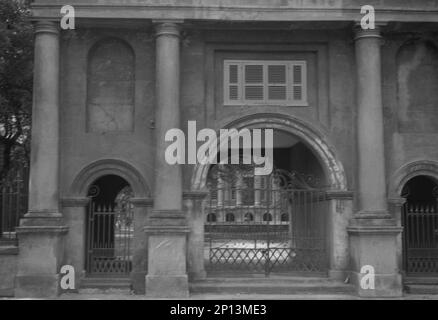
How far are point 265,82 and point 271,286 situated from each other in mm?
5058

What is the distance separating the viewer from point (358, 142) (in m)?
13.8

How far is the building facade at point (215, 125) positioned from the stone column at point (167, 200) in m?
0.03

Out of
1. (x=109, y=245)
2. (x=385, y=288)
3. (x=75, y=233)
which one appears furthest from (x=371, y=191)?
(x=75, y=233)

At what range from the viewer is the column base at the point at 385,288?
Result: 1291 centimetres

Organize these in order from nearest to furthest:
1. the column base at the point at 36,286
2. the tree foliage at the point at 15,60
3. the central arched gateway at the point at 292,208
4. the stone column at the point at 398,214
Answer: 1. the column base at the point at 36,286
2. the stone column at the point at 398,214
3. the central arched gateway at the point at 292,208
4. the tree foliage at the point at 15,60

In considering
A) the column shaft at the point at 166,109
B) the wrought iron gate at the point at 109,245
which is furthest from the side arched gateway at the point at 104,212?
the column shaft at the point at 166,109

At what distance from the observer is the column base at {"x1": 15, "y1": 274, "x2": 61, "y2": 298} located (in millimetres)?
12609

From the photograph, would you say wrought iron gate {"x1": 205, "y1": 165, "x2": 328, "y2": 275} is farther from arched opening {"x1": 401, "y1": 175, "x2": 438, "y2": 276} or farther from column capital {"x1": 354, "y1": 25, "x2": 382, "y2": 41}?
column capital {"x1": 354, "y1": 25, "x2": 382, "y2": 41}

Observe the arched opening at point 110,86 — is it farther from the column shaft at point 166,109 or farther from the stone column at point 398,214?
the stone column at point 398,214

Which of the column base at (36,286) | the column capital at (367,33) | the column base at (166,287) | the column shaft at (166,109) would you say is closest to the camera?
the column base at (36,286)

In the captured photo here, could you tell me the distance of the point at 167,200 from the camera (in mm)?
13109

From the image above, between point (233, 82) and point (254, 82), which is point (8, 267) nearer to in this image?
point (233, 82)

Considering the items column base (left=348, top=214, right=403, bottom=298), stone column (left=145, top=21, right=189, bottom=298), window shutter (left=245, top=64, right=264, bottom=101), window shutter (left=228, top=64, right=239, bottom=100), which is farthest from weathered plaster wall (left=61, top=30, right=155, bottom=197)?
column base (left=348, top=214, right=403, bottom=298)

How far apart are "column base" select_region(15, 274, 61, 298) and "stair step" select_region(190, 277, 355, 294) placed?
3155 mm
